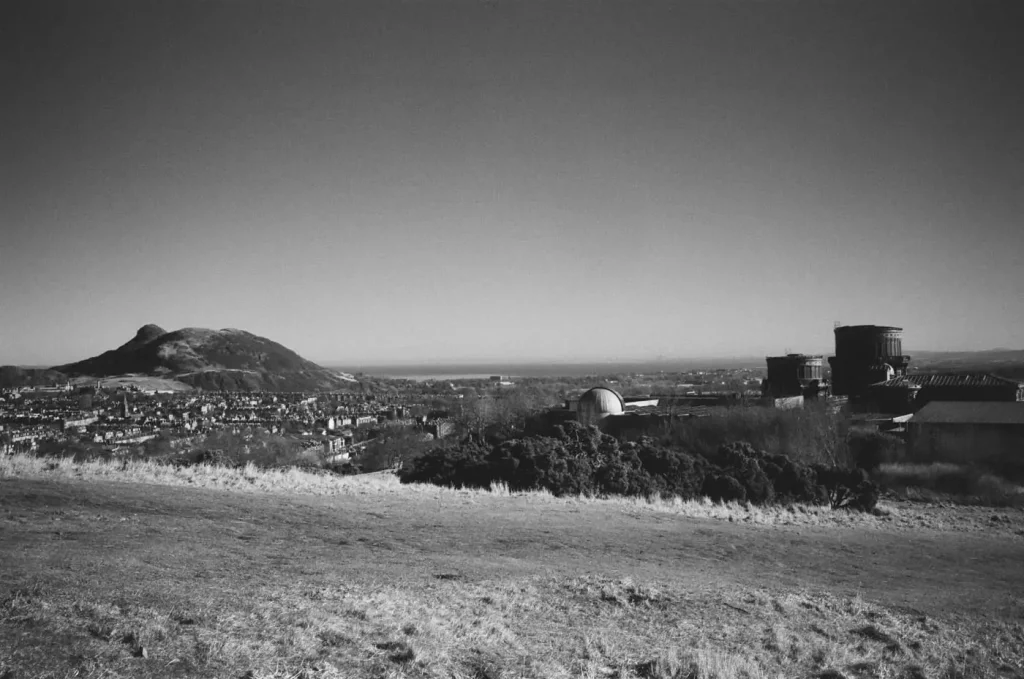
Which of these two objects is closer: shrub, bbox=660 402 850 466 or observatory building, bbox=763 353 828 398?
shrub, bbox=660 402 850 466

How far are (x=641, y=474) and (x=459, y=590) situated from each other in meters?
14.4

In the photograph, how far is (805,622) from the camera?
815 centimetres

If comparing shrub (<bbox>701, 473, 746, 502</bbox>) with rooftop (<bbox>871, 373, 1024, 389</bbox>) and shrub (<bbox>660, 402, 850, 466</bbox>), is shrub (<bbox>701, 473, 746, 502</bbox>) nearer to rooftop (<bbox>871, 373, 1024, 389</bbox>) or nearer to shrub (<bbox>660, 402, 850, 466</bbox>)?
shrub (<bbox>660, 402, 850, 466</bbox>)

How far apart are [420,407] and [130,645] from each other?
195 feet

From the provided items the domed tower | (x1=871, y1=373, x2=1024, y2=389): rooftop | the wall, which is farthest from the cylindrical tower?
the wall

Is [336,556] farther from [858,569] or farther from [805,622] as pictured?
[858,569]

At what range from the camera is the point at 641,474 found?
2169cm

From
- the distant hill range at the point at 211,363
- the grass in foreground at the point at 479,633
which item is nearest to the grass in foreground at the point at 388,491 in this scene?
the grass in foreground at the point at 479,633

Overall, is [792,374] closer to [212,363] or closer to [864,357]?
[864,357]

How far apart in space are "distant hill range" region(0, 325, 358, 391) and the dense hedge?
153 feet

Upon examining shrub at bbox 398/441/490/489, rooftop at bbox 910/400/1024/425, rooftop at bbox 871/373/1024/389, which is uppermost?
rooftop at bbox 871/373/1024/389

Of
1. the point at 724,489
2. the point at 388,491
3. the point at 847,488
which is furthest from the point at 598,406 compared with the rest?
the point at 388,491

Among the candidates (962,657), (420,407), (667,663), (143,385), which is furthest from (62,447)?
(420,407)

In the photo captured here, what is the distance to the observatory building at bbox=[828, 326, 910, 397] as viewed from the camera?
168 ft
